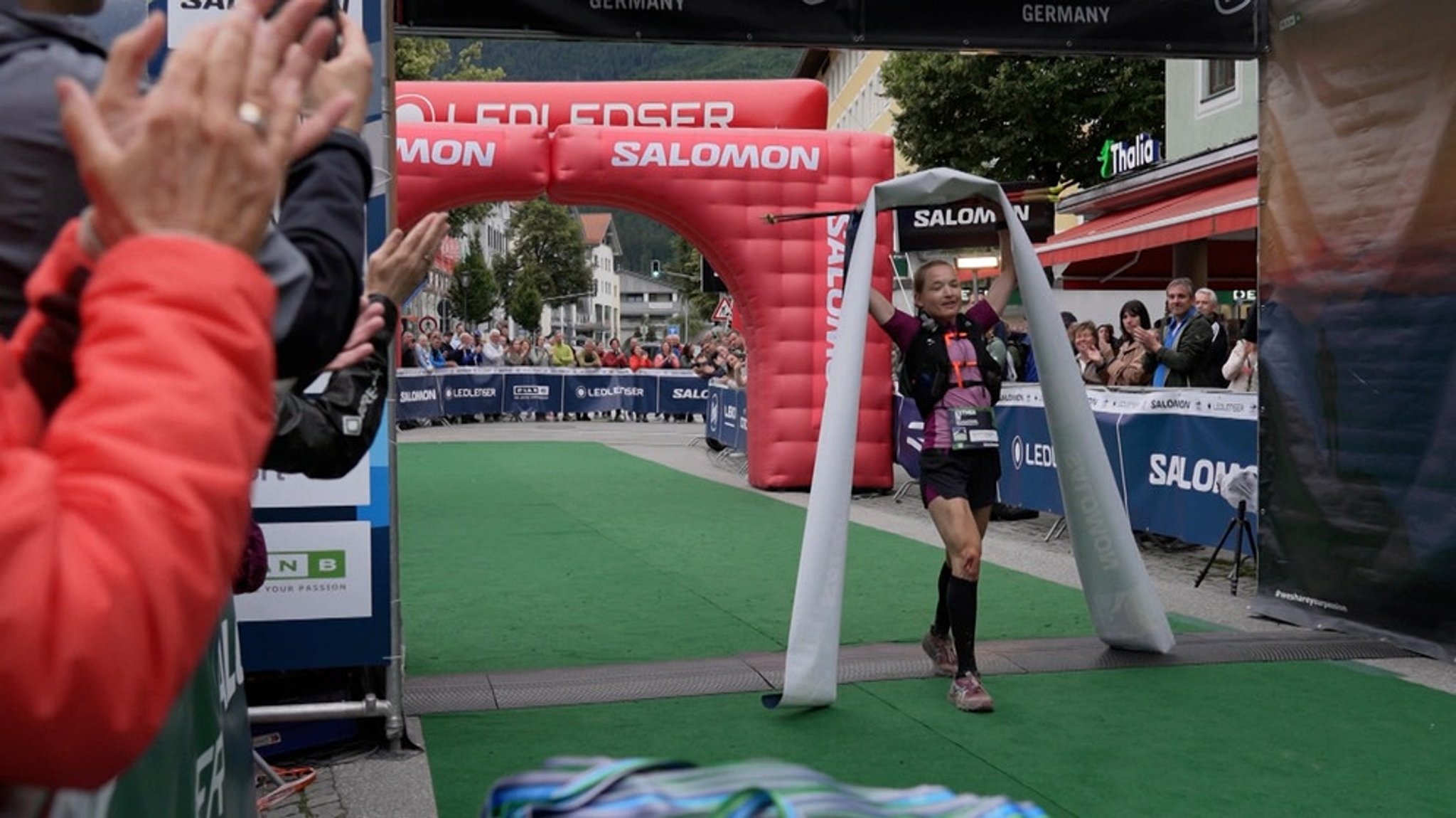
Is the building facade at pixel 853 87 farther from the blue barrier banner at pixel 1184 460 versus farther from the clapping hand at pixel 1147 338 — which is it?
the blue barrier banner at pixel 1184 460

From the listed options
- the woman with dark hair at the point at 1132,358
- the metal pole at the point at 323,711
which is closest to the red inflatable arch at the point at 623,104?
the woman with dark hair at the point at 1132,358

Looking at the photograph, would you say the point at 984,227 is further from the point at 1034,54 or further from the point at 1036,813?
the point at 1036,813

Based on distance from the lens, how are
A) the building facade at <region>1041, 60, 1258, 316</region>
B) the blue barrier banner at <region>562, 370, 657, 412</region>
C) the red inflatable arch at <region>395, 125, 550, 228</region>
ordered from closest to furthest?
the red inflatable arch at <region>395, 125, 550, 228</region> → the building facade at <region>1041, 60, 1258, 316</region> → the blue barrier banner at <region>562, 370, 657, 412</region>

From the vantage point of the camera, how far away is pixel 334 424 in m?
3.15

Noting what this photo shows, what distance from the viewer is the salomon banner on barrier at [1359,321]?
6.71 meters

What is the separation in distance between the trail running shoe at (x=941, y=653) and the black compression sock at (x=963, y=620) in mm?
234

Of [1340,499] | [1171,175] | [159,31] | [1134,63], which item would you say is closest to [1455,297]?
[1340,499]

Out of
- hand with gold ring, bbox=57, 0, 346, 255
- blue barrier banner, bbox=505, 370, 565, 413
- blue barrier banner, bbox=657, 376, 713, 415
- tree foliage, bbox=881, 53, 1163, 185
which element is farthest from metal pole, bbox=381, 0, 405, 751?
tree foliage, bbox=881, 53, 1163, 185

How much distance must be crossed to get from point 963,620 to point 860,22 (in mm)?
3051

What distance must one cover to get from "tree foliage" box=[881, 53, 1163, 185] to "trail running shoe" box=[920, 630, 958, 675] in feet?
89.3

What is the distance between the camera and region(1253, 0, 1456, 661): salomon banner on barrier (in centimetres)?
671

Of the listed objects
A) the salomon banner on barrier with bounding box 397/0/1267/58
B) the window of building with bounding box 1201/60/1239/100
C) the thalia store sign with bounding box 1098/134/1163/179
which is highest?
the window of building with bounding box 1201/60/1239/100

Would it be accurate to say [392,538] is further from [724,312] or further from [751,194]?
[724,312]

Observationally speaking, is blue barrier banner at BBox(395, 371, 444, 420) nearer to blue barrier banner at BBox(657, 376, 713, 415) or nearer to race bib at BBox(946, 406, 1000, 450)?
blue barrier banner at BBox(657, 376, 713, 415)
